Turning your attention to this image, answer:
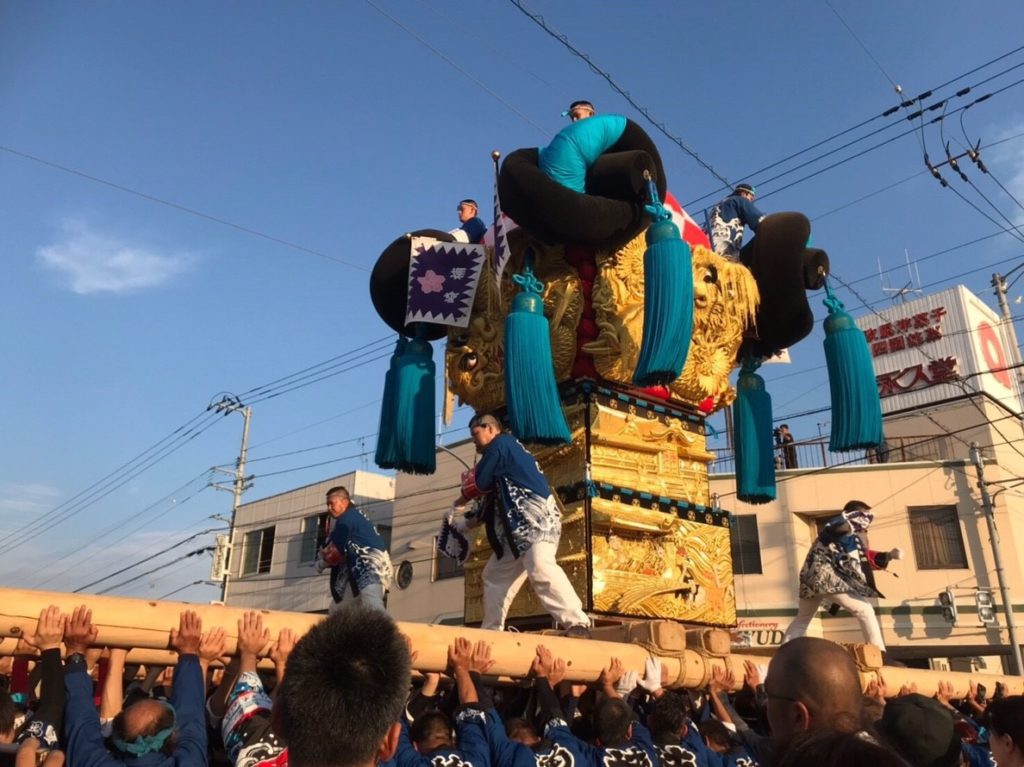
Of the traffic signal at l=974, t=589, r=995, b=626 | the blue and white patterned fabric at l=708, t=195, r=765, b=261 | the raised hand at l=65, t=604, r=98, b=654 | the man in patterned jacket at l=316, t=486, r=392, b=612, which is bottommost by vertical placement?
the raised hand at l=65, t=604, r=98, b=654

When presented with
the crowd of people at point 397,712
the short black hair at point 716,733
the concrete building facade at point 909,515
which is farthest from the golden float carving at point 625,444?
the concrete building facade at point 909,515

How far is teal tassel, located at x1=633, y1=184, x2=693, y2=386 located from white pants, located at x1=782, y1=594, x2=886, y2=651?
213 centimetres

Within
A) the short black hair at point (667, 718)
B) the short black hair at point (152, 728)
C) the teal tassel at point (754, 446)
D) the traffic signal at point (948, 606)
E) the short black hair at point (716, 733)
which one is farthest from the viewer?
the traffic signal at point (948, 606)

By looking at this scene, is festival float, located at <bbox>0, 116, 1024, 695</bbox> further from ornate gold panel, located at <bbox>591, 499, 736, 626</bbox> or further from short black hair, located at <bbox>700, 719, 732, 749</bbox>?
short black hair, located at <bbox>700, 719, 732, 749</bbox>

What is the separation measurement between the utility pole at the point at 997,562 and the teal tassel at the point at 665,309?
1327 centimetres

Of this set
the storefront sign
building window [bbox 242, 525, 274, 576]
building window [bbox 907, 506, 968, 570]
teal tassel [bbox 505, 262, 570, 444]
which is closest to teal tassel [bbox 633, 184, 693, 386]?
teal tassel [bbox 505, 262, 570, 444]

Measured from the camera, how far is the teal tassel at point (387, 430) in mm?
6898

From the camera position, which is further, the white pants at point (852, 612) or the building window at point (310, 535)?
the building window at point (310, 535)

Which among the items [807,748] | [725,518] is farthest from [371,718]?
[725,518]

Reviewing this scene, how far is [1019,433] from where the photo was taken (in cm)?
1956

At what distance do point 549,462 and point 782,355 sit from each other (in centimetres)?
260

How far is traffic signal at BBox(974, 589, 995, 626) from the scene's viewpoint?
52.5ft

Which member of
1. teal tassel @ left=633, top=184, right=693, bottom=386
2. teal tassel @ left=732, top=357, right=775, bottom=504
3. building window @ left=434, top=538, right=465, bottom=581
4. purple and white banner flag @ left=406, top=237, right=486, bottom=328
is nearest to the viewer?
teal tassel @ left=633, top=184, right=693, bottom=386

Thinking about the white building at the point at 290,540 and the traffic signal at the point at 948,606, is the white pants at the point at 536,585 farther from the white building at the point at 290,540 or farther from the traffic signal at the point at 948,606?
the white building at the point at 290,540
